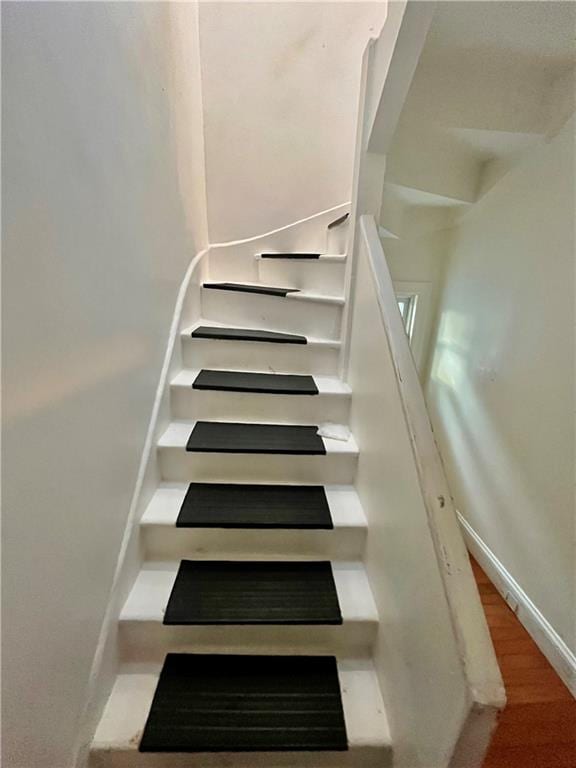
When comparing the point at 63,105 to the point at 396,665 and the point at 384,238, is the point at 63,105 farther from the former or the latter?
the point at 384,238

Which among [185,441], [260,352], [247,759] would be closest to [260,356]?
[260,352]

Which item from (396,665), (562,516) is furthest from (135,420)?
(562,516)

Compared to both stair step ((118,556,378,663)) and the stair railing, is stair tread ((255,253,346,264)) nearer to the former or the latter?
the stair railing

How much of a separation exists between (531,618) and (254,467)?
139 centimetres

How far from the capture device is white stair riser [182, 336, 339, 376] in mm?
1618

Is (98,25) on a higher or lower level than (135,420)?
higher

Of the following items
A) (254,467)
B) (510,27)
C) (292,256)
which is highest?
(510,27)

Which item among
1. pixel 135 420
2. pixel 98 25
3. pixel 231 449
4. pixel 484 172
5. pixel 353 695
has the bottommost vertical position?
pixel 353 695

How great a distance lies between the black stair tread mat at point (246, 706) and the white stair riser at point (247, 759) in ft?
0.13

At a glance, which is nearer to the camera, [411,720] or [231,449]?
[411,720]

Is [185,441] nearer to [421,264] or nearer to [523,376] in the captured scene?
[523,376]

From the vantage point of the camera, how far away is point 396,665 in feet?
2.74

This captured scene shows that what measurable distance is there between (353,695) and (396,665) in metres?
0.23

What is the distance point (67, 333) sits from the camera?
2.27 ft
